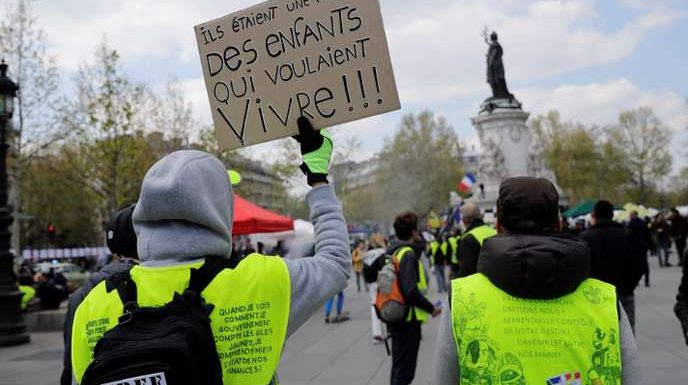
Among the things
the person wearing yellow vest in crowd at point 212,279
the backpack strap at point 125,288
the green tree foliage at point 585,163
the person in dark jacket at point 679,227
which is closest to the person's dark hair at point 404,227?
the person wearing yellow vest in crowd at point 212,279

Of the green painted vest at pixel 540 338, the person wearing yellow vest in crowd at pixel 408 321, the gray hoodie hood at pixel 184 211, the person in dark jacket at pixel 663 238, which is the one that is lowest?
the person in dark jacket at pixel 663 238

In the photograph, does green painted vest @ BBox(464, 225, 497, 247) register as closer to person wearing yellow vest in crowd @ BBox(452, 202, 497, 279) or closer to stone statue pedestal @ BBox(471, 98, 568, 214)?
person wearing yellow vest in crowd @ BBox(452, 202, 497, 279)

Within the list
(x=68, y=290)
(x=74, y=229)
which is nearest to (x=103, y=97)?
(x=68, y=290)

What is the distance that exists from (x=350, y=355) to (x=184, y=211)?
787 centimetres

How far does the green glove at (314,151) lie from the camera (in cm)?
257

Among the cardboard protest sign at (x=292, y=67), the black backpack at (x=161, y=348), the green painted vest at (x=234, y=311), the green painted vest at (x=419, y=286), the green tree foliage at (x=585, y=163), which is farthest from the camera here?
the green tree foliage at (x=585, y=163)

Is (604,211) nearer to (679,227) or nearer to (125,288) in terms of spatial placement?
(125,288)

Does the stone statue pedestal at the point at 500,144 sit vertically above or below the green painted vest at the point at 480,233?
above

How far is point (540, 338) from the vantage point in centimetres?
239

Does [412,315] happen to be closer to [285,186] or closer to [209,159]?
[209,159]

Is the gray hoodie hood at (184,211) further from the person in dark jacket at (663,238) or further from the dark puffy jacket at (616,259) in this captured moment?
the person in dark jacket at (663,238)

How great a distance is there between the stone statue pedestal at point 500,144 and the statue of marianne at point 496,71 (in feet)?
3.48

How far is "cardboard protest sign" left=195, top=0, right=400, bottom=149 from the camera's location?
2.98 m

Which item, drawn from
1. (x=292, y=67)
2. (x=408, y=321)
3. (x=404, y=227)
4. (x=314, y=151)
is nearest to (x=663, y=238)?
(x=404, y=227)
